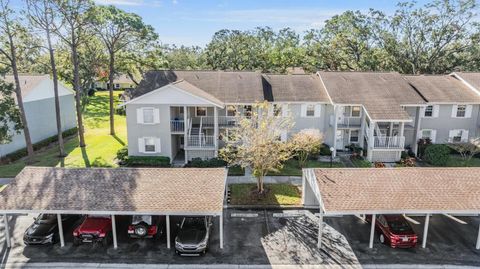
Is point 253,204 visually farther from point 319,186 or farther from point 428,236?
point 428,236

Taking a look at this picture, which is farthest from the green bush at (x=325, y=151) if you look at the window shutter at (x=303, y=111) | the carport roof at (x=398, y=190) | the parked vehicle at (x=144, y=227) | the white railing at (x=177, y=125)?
the parked vehicle at (x=144, y=227)

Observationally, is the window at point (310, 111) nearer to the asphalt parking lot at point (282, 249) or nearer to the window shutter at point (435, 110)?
the window shutter at point (435, 110)

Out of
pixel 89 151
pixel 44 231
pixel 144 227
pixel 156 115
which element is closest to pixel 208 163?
pixel 156 115

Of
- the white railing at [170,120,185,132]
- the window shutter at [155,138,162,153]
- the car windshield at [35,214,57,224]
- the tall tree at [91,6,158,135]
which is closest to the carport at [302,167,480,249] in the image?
the white railing at [170,120,185,132]

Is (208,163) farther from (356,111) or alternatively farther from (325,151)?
(356,111)

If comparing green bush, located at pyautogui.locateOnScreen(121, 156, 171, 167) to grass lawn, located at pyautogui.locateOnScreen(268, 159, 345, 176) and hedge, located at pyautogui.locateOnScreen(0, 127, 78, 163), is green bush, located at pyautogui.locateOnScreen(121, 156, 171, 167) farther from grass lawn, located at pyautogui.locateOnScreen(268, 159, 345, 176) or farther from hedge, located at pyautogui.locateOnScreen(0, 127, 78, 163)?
hedge, located at pyautogui.locateOnScreen(0, 127, 78, 163)
